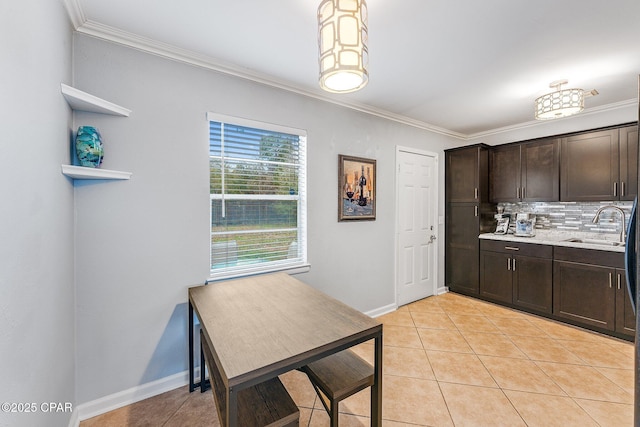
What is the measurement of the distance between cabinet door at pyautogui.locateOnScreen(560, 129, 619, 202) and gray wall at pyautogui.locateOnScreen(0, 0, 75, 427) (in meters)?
4.68

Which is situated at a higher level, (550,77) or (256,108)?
(550,77)

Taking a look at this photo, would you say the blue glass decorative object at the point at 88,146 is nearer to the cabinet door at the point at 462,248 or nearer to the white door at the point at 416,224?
the white door at the point at 416,224

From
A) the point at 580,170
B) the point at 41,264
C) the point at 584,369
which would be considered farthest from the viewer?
the point at 580,170

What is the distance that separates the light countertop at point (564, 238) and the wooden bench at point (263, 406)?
343 centimetres

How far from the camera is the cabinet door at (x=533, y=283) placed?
10.3ft

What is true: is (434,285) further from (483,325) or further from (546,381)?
(546,381)

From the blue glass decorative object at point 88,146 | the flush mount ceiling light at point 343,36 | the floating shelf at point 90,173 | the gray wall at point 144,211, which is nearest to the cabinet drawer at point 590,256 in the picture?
the flush mount ceiling light at point 343,36

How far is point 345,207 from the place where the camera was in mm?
2941

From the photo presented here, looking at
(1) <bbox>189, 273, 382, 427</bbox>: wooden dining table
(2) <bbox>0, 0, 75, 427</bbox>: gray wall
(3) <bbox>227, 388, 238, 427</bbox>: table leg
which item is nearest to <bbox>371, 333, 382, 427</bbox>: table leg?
(1) <bbox>189, 273, 382, 427</bbox>: wooden dining table

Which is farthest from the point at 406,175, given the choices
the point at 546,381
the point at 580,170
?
the point at 546,381

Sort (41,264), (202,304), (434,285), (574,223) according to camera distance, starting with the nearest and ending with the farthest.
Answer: (41,264)
(202,304)
(574,223)
(434,285)

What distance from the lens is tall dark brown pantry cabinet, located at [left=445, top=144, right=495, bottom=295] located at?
376 cm

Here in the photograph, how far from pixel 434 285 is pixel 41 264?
419cm

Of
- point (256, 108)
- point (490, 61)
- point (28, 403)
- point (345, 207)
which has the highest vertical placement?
point (490, 61)
